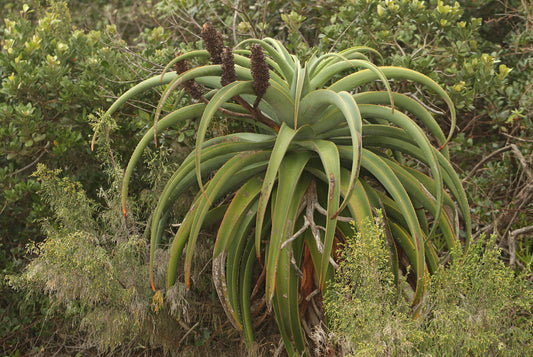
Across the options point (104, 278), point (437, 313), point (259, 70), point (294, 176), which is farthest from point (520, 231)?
point (104, 278)

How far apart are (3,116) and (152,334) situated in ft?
5.16

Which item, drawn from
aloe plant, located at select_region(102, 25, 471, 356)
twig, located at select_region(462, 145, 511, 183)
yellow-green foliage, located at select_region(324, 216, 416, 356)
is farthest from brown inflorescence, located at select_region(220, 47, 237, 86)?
twig, located at select_region(462, 145, 511, 183)

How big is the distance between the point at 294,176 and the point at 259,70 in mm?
490

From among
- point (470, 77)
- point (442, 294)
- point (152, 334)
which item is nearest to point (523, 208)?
point (470, 77)

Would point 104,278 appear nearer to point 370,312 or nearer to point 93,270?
point 93,270

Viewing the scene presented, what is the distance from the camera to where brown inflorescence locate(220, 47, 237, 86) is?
7.63 feet

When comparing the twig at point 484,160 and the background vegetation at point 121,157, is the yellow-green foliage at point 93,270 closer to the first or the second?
the background vegetation at point 121,157

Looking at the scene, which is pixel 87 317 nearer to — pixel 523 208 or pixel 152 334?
pixel 152 334

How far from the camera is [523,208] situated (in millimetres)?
3590

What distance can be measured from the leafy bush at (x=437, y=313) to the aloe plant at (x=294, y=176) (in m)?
0.17

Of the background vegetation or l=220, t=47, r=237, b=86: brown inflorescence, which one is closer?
l=220, t=47, r=237, b=86: brown inflorescence

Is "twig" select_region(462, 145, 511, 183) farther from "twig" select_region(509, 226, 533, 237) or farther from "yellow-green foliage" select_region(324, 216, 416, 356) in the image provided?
"yellow-green foliage" select_region(324, 216, 416, 356)

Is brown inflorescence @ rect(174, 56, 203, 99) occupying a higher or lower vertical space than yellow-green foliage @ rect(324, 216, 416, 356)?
higher

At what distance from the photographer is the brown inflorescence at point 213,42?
2307 millimetres
